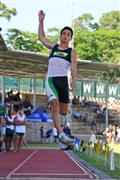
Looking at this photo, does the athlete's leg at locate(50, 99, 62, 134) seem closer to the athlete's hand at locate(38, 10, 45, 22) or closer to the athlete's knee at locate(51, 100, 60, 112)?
the athlete's knee at locate(51, 100, 60, 112)

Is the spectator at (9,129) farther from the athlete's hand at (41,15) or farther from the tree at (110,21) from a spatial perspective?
the tree at (110,21)

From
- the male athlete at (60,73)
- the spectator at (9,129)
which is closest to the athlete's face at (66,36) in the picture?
the male athlete at (60,73)

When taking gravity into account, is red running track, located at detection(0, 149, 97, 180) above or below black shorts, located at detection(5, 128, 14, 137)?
below

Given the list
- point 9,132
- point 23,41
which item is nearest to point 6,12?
point 23,41

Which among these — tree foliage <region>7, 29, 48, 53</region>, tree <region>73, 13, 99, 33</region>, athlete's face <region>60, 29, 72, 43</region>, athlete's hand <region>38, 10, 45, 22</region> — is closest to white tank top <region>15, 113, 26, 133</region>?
athlete's hand <region>38, 10, 45, 22</region>

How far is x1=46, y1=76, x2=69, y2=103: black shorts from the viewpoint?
820 centimetres

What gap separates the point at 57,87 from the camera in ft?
27.0

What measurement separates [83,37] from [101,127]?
23.2m

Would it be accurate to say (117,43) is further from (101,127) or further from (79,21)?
(101,127)

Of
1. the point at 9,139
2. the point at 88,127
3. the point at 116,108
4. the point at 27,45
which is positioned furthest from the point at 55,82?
the point at 27,45

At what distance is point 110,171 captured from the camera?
553 inches

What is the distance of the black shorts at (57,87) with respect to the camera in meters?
8.20

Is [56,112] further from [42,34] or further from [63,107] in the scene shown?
[42,34]

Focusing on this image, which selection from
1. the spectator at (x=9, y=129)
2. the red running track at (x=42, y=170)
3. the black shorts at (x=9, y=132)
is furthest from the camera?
the black shorts at (x=9, y=132)
